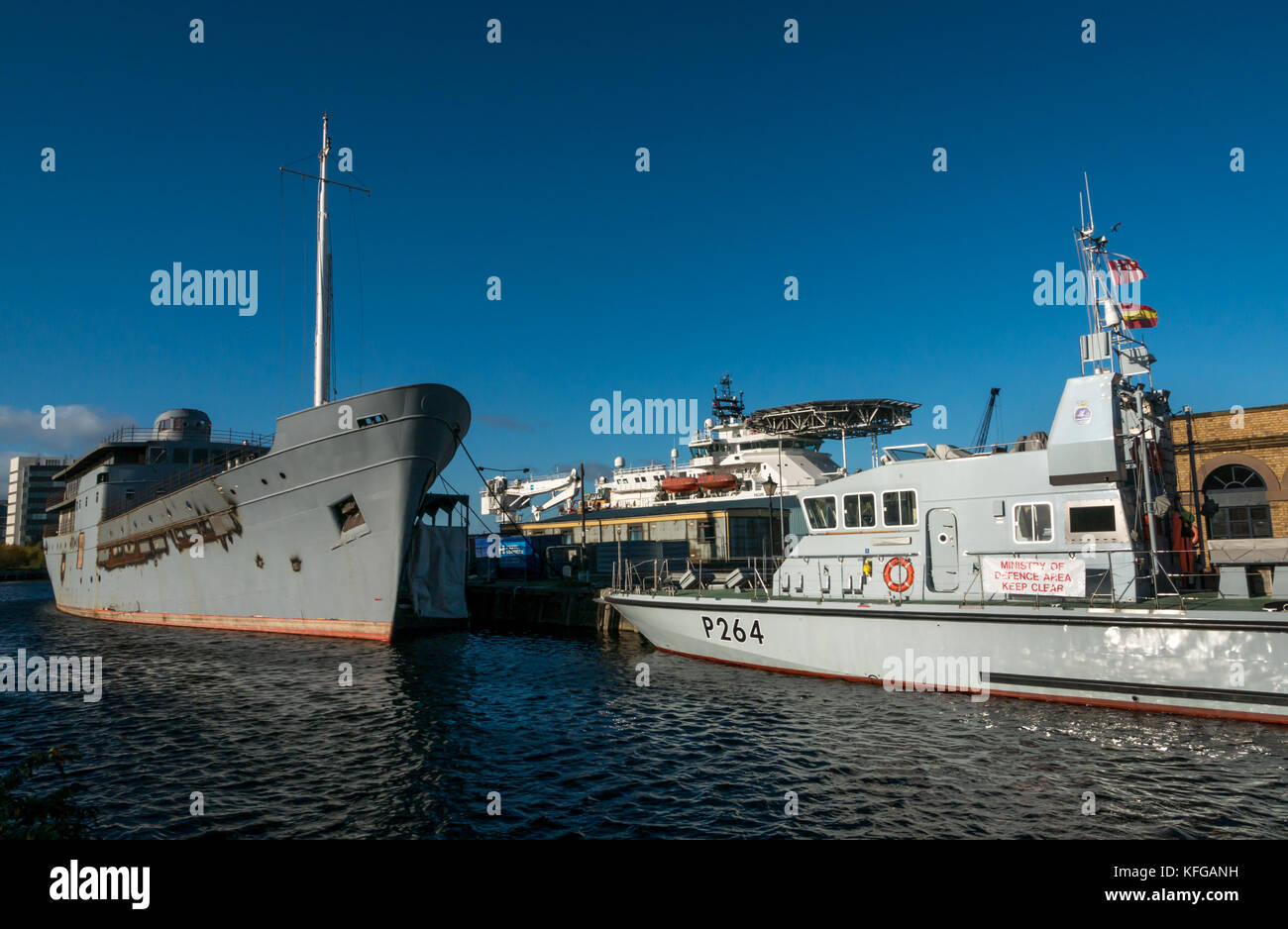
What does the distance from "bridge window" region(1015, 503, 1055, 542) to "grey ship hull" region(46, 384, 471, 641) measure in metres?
16.9

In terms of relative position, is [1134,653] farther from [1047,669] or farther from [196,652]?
[196,652]

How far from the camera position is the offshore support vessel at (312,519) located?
22750 millimetres

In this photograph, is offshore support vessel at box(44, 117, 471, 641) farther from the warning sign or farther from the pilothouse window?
the pilothouse window

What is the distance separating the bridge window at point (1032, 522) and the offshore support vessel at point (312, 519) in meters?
16.9

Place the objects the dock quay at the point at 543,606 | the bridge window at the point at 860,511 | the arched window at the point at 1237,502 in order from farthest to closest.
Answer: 1. the dock quay at the point at 543,606
2. the arched window at the point at 1237,502
3. the bridge window at the point at 860,511

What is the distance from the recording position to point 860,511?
17422 millimetres

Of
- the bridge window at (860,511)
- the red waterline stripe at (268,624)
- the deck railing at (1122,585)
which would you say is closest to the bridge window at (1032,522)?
the deck railing at (1122,585)

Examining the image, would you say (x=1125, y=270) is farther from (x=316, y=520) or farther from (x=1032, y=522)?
(x=316, y=520)

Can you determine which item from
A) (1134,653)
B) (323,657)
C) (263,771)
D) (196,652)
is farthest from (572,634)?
(1134,653)

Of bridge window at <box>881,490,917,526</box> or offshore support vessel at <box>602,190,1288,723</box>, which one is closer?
offshore support vessel at <box>602,190,1288,723</box>

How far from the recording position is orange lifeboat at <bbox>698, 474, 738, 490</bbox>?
151 ft

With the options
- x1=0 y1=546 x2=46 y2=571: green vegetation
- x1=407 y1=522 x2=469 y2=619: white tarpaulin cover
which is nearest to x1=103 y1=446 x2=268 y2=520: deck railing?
x1=407 y1=522 x2=469 y2=619: white tarpaulin cover

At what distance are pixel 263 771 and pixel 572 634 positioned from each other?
17801 mm

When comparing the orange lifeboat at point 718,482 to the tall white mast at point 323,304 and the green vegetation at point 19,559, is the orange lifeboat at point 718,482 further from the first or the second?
the green vegetation at point 19,559
